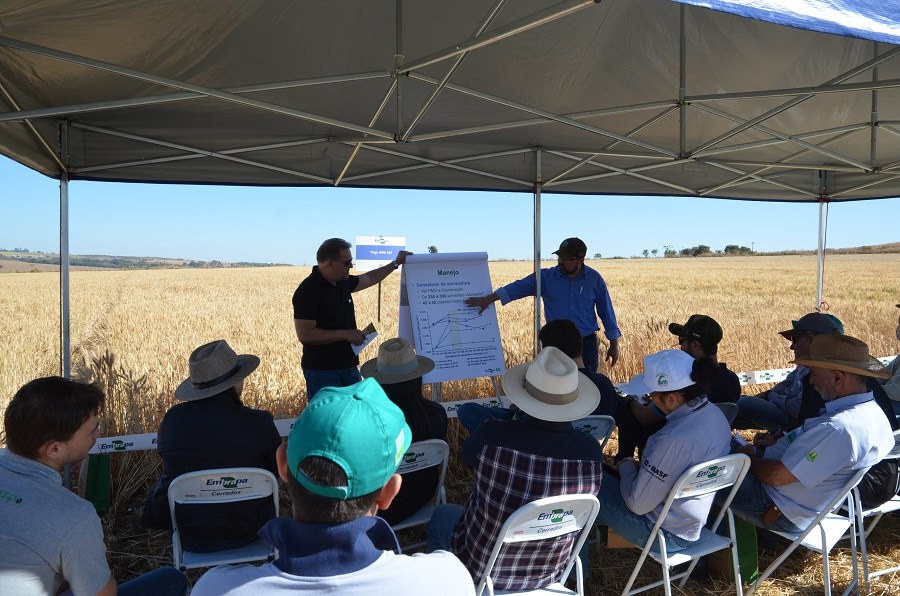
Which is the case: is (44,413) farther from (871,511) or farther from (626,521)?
(871,511)

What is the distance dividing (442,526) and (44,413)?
5.44ft

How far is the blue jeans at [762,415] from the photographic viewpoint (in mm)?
4539

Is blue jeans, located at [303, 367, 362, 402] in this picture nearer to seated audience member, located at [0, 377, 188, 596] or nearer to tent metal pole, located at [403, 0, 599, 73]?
tent metal pole, located at [403, 0, 599, 73]

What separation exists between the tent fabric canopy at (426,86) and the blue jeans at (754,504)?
2.10 meters

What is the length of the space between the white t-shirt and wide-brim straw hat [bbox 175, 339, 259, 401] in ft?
5.29

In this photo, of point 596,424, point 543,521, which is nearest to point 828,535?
point 596,424

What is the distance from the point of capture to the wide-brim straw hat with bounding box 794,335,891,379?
9.00ft

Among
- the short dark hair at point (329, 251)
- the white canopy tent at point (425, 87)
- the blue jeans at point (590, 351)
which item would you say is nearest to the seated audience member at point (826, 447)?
the white canopy tent at point (425, 87)

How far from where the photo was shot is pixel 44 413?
1.94 m

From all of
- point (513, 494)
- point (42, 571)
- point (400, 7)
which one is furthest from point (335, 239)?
point (42, 571)

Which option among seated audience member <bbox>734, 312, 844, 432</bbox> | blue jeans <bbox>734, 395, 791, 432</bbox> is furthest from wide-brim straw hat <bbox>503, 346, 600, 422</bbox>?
blue jeans <bbox>734, 395, 791, 432</bbox>

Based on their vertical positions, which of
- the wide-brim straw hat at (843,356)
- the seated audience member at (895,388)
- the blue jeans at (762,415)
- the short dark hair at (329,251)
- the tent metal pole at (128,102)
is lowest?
the blue jeans at (762,415)

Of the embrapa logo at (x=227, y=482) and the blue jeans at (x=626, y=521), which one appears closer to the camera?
the embrapa logo at (x=227, y=482)

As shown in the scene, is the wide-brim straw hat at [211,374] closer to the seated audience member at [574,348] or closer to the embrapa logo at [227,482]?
the embrapa logo at [227,482]
